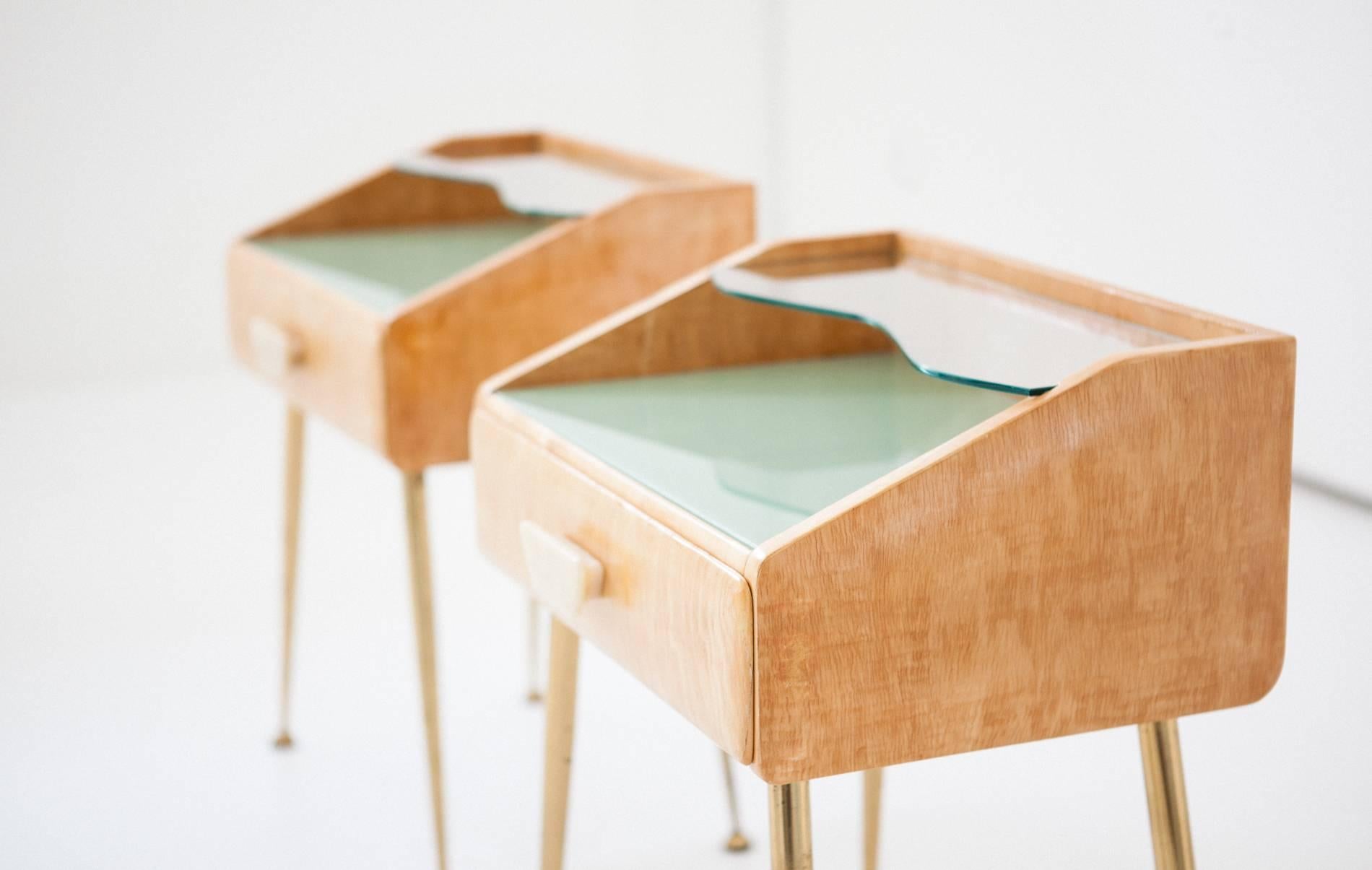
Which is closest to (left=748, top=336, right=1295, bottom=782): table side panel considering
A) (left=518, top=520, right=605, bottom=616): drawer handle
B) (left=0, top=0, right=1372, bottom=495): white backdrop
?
(left=518, top=520, right=605, bottom=616): drawer handle

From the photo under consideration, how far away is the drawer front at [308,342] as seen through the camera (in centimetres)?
172

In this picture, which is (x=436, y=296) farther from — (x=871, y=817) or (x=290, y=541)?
(x=871, y=817)

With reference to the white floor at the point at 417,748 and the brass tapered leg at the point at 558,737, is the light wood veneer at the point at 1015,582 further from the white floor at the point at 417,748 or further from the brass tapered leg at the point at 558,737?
the white floor at the point at 417,748

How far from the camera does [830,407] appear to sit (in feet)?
4.52

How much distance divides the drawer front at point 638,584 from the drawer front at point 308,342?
33cm

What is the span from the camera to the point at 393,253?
2064mm

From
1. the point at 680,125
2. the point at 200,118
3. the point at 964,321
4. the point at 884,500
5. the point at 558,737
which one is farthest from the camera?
the point at 680,125

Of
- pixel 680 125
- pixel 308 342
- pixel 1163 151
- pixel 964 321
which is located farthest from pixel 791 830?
pixel 680 125

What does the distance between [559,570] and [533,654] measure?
3.52 ft

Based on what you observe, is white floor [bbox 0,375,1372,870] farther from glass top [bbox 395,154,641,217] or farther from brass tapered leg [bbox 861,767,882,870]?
glass top [bbox 395,154,641,217]

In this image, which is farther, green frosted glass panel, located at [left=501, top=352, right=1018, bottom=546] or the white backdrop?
the white backdrop

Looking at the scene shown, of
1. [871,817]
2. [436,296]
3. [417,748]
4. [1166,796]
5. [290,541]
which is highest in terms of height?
[436,296]

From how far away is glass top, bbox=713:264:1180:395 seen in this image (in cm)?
113

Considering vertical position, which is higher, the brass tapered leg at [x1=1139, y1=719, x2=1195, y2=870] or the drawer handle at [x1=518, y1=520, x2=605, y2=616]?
the drawer handle at [x1=518, y1=520, x2=605, y2=616]
